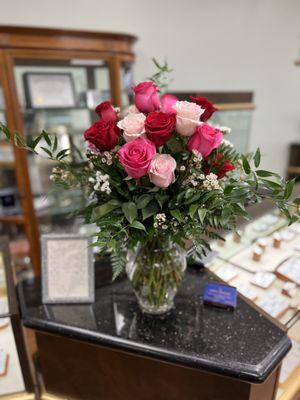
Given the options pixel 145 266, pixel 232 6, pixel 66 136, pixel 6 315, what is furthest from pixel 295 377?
pixel 232 6

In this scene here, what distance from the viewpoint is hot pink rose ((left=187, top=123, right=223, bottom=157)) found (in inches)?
25.8

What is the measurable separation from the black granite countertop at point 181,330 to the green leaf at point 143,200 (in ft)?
1.27

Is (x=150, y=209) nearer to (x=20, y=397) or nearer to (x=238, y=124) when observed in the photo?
(x=20, y=397)

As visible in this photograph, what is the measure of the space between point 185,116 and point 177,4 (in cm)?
245

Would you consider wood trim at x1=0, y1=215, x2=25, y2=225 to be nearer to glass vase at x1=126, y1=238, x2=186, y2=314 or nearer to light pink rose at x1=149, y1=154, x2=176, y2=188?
glass vase at x1=126, y1=238, x2=186, y2=314

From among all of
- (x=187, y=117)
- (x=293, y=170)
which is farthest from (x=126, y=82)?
(x=293, y=170)

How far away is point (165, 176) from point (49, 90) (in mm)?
1953

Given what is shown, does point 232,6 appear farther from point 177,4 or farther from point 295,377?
point 295,377

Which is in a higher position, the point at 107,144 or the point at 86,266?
the point at 107,144

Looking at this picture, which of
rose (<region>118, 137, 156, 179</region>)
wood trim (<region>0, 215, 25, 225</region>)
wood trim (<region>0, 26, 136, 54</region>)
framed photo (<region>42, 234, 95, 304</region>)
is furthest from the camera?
wood trim (<region>0, 215, 25, 225</region>)

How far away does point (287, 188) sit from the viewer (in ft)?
2.14

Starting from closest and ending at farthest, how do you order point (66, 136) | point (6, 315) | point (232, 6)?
point (6, 315), point (66, 136), point (232, 6)

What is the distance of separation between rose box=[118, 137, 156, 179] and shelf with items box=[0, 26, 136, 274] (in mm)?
1600

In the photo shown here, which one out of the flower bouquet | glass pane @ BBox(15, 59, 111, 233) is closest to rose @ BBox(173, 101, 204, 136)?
the flower bouquet
